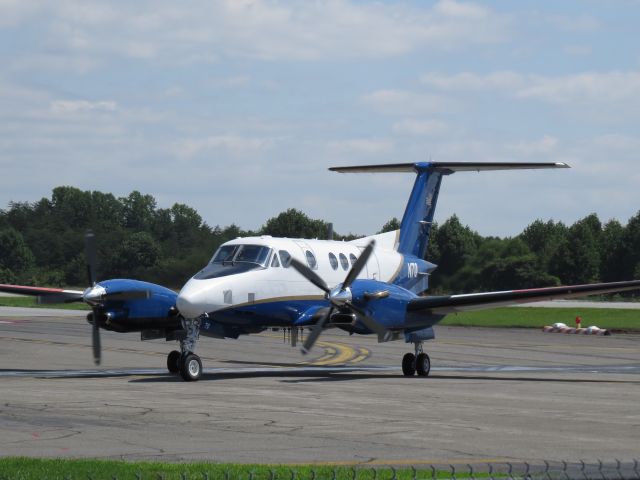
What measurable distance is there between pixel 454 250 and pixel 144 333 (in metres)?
23.3

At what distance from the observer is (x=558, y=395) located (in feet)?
72.9

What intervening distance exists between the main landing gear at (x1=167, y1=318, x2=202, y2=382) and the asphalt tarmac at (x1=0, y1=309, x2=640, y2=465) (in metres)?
0.35

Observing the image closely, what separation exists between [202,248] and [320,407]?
19959mm

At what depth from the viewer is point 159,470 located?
11773mm

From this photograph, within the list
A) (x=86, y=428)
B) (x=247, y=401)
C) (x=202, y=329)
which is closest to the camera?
(x=86, y=428)

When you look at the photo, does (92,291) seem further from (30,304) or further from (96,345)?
(30,304)

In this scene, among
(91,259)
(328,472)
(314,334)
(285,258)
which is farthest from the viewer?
(285,258)

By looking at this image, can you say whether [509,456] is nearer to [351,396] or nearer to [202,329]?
[351,396]

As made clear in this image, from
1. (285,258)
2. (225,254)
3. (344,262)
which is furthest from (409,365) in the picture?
(225,254)

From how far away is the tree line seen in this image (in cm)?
4372

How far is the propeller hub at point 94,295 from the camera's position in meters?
26.1

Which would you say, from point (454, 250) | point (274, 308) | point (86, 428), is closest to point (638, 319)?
point (454, 250)

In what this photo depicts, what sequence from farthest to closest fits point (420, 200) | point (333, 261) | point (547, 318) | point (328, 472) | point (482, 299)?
point (547, 318), point (420, 200), point (333, 261), point (482, 299), point (328, 472)

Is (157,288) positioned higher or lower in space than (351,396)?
higher
